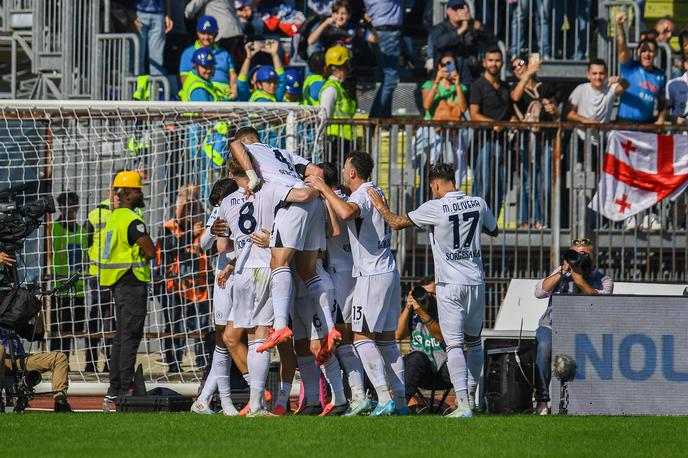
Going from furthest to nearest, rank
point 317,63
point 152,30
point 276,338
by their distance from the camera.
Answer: point 152,30, point 317,63, point 276,338

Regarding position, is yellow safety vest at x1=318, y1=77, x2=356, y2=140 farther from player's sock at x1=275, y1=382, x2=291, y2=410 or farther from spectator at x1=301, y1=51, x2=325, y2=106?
player's sock at x1=275, y1=382, x2=291, y2=410

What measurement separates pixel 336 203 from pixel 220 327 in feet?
6.70

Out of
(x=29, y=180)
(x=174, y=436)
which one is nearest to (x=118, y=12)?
(x=29, y=180)

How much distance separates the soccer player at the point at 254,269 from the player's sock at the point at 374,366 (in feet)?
2.61

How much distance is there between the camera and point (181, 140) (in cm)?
1667

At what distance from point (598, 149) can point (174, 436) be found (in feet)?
30.7

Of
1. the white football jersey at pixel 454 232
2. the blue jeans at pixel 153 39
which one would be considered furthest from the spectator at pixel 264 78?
the white football jersey at pixel 454 232

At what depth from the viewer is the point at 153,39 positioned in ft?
70.1

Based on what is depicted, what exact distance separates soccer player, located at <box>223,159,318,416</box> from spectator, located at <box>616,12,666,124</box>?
8.81m

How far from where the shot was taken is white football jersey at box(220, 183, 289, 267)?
11664 millimetres

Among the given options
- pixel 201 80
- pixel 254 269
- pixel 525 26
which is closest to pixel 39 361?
pixel 254 269

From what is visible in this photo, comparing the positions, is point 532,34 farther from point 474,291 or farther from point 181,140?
point 474,291

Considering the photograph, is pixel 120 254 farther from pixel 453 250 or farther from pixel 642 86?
pixel 642 86

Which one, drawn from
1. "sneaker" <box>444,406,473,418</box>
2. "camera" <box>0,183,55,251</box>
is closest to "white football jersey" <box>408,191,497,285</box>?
"sneaker" <box>444,406,473,418</box>
